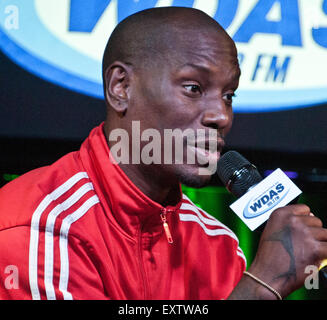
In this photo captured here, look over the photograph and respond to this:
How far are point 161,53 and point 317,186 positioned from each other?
2.90 ft

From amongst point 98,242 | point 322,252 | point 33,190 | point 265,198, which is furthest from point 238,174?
point 33,190

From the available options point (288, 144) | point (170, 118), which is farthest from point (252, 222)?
point (288, 144)

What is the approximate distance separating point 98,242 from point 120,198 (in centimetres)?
11

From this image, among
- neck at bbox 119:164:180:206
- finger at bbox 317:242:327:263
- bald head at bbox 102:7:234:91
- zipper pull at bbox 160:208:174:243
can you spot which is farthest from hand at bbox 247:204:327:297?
bald head at bbox 102:7:234:91

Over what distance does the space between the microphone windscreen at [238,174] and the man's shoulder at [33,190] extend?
1.18 ft

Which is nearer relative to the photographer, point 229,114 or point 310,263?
point 310,263

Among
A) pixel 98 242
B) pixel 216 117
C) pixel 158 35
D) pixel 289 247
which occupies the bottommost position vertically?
pixel 98 242

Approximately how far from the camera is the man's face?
1.11 meters

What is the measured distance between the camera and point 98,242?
1.08m

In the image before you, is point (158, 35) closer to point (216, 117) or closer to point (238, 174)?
point (216, 117)

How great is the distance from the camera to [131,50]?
1.21 meters

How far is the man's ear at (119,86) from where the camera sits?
3.99ft

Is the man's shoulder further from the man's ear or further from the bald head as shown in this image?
the bald head
